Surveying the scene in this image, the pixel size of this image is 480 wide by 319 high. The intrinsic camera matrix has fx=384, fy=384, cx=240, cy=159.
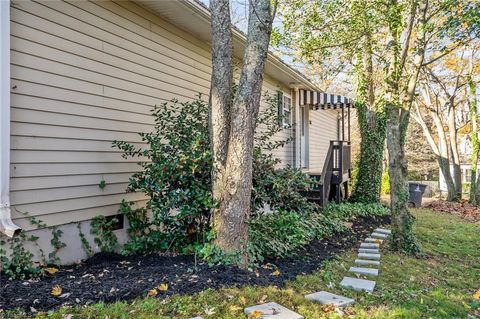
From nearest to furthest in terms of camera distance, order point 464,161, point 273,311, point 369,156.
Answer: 1. point 273,311
2. point 369,156
3. point 464,161

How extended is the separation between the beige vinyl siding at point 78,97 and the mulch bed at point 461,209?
10543mm

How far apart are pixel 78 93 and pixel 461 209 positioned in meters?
13.7

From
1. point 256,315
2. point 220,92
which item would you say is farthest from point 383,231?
point 256,315

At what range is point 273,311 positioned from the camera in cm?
315

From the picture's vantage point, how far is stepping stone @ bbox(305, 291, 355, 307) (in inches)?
138

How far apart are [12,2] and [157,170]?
236cm

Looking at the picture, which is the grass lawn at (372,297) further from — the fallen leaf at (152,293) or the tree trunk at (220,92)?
the tree trunk at (220,92)

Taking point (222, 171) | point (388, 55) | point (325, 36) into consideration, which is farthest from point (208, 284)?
point (325, 36)

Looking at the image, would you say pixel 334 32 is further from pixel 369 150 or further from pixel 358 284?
pixel 358 284

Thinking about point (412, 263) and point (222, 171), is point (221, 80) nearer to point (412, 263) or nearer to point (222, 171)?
point (222, 171)

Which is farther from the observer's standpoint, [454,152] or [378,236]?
[454,152]

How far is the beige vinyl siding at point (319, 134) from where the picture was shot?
1440cm

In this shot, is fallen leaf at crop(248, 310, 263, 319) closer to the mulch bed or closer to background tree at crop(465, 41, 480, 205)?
the mulch bed

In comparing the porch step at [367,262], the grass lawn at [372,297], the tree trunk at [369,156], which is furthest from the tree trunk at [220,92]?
the tree trunk at [369,156]
